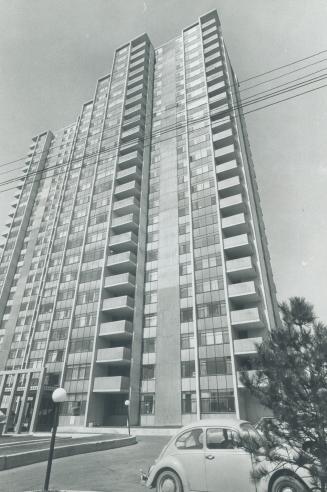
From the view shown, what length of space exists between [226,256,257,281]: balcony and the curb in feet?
69.0

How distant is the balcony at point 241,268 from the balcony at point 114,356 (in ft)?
48.6

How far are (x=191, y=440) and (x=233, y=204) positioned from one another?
33.9 metres

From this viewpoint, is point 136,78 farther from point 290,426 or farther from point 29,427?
point 290,426

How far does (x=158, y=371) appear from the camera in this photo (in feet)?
112

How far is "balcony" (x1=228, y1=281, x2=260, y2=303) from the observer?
3309cm

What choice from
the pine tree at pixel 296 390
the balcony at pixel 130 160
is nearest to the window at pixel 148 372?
the balcony at pixel 130 160

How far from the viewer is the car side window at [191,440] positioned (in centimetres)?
737

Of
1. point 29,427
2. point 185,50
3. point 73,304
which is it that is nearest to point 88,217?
point 73,304

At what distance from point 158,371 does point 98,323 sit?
9.09 m

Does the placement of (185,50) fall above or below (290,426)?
above

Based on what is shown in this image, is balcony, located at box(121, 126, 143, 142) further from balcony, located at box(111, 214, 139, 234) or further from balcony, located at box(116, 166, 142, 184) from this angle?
balcony, located at box(111, 214, 139, 234)

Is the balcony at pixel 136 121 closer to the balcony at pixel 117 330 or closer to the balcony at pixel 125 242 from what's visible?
the balcony at pixel 125 242

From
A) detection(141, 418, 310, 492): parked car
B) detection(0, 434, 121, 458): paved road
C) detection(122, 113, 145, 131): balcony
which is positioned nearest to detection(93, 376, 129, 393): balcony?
detection(0, 434, 121, 458): paved road

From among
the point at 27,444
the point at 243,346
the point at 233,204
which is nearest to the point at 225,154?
the point at 233,204
